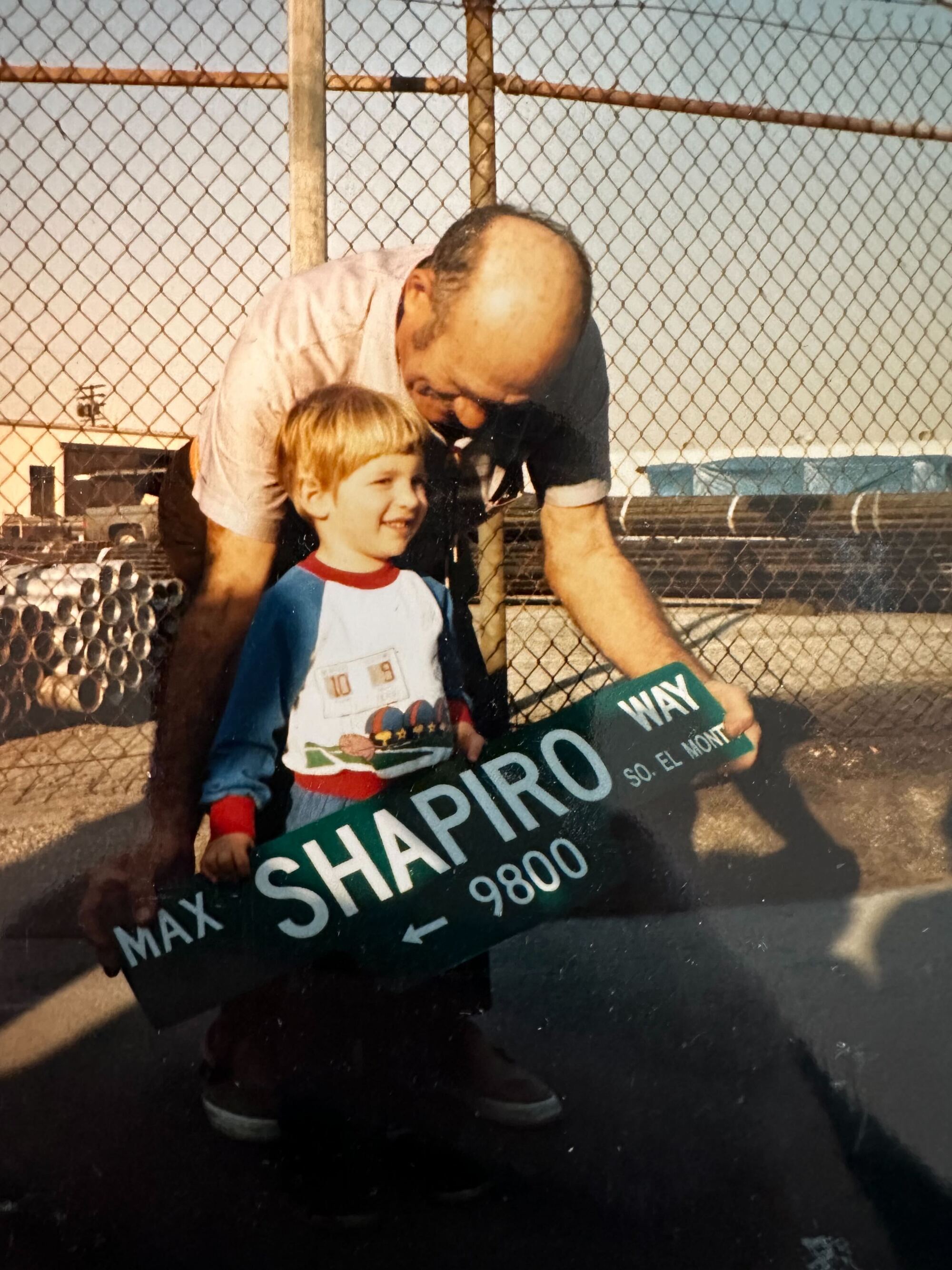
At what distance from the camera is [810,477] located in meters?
2.34

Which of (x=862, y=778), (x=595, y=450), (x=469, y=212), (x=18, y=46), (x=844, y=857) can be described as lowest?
(x=844, y=857)

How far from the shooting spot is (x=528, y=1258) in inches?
75.0

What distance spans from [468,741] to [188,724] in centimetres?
49

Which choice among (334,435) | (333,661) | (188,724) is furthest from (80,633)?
(334,435)

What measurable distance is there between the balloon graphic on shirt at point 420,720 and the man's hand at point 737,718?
1.81ft

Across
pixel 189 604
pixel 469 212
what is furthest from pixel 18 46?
pixel 189 604

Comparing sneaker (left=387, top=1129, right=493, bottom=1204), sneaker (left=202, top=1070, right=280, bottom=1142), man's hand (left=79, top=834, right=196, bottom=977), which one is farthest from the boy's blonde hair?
sneaker (left=387, top=1129, right=493, bottom=1204)

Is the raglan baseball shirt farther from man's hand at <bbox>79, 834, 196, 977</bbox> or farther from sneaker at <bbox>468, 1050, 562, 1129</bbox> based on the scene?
sneaker at <bbox>468, 1050, 562, 1129</bbox>

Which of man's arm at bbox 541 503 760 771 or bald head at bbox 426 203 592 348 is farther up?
bald head at bbox 426 203 592 348

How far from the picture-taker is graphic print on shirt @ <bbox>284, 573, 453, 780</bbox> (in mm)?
1943

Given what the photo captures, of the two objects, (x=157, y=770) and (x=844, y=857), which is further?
(x=844, y=857)

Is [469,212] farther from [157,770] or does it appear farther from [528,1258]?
[528,1258]

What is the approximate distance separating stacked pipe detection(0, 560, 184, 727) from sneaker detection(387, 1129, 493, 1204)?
3.09 feet

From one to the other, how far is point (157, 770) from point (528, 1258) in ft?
3.41
